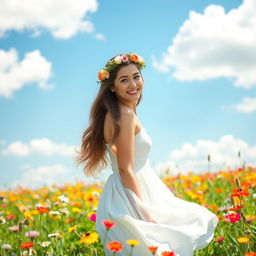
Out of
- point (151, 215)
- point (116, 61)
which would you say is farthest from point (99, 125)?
point (151, 215)

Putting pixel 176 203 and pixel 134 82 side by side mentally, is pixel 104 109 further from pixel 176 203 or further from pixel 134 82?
pixel 176 203

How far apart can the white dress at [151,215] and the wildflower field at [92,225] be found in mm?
129

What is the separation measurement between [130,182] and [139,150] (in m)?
0.35

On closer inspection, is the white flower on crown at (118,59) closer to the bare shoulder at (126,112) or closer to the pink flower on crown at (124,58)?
the pink flower on crown at (124,58)

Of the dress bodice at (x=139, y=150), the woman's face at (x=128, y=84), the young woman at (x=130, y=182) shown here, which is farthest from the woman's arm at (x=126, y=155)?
the woman's face at (x=128, y=84)

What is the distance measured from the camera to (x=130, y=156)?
317cm

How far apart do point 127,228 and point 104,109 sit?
103 centimetres

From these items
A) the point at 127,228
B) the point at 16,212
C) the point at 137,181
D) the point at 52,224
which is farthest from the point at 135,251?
the point at 16,212

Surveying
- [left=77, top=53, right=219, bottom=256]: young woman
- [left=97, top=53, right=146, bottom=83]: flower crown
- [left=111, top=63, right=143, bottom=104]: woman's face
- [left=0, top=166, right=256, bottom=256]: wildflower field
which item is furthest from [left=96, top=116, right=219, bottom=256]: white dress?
[left=97, top=53, right=146, bottom=83]: flower crown

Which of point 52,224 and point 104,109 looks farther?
point 52,224

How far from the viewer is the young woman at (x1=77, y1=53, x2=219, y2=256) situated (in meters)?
3.02

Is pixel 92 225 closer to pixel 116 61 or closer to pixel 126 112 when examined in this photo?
pixel 126 112

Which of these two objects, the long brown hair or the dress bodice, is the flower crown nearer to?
the long brown hair

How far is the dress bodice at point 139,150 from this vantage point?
3.40 meters
